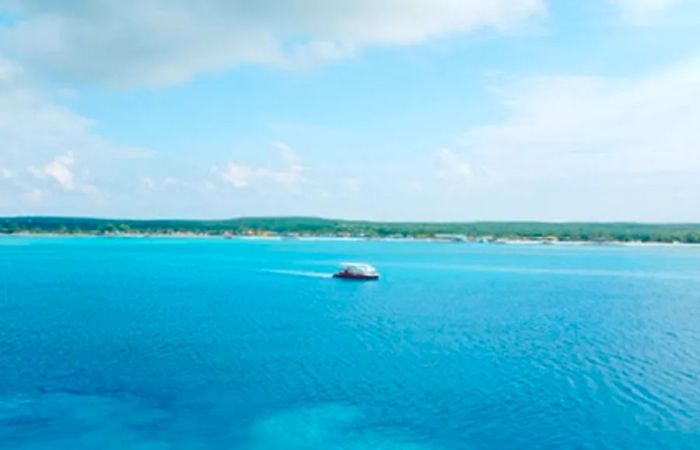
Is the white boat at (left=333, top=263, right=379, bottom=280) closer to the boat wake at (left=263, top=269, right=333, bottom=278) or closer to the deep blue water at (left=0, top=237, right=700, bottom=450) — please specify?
the boat wake at (left=263, top=269, right=333, bottom=278)

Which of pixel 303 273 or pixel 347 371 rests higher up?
pixel 303 273

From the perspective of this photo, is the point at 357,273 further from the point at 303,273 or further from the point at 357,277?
the point at 303,273

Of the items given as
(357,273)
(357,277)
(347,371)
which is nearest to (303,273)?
(357,273)

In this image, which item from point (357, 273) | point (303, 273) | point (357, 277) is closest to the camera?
point (357, 277)

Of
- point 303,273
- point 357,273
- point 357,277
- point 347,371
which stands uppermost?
point 357,273

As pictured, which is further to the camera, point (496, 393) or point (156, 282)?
point (156, 282)

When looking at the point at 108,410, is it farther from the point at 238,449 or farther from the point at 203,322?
the point at 203,322

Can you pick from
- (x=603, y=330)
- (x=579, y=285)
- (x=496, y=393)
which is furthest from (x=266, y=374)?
(x=579, y=285)

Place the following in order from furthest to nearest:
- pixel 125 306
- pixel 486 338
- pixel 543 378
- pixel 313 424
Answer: pixel 125 306 < pixel 486 338 < pixel 543 378 < pixel 313 424

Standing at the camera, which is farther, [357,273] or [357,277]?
[357,273]

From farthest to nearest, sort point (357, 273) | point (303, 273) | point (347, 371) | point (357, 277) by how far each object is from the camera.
→ point (303, 273)
point (357, 273)
point (357, 277)
point (347, 371)
